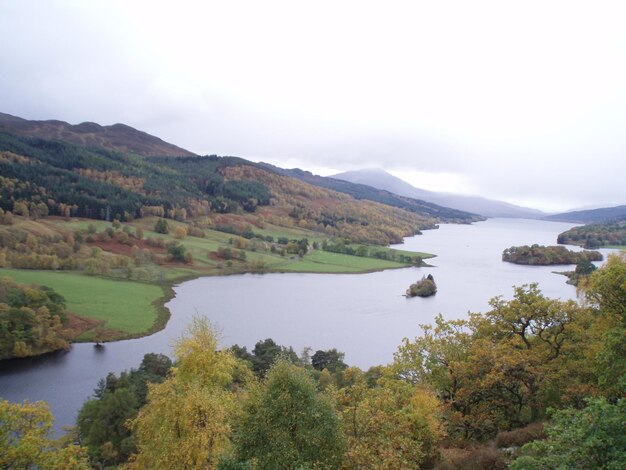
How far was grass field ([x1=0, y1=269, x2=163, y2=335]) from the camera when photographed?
64.9m

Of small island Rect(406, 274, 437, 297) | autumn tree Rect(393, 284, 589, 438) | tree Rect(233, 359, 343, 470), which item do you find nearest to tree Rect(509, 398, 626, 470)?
tree Rect(233, 359, 343, 470)

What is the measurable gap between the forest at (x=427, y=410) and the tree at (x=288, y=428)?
0.04m

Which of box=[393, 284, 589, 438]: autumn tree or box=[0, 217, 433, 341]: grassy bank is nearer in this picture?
box=[393, 284, 589, 438]: autumn tree

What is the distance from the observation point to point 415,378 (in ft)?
83.0

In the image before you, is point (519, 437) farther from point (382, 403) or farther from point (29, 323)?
point (29, 323)

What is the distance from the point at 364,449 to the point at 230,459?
421 centimetres

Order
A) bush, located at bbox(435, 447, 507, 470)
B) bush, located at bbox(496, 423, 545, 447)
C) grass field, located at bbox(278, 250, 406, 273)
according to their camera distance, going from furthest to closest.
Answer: grass field, located at bbox(278, 250, 406, 273) < bush, located at bbox(496, 423, 545, 447) < bush, located at bbox(435, 447, 507, 470)

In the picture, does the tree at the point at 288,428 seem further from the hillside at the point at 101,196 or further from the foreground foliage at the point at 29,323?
the hillside at the point at 101,196

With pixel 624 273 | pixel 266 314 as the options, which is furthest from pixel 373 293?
pixel 624 273

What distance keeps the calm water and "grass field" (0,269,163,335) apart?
3943 mm

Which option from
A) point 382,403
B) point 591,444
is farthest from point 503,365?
point 591,444

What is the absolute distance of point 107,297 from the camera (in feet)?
241

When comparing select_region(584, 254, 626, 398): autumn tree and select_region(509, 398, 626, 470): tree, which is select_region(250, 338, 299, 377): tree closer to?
select_region(584, 254, 626, 398): autumn tree

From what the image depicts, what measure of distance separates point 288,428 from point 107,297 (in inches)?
2658
